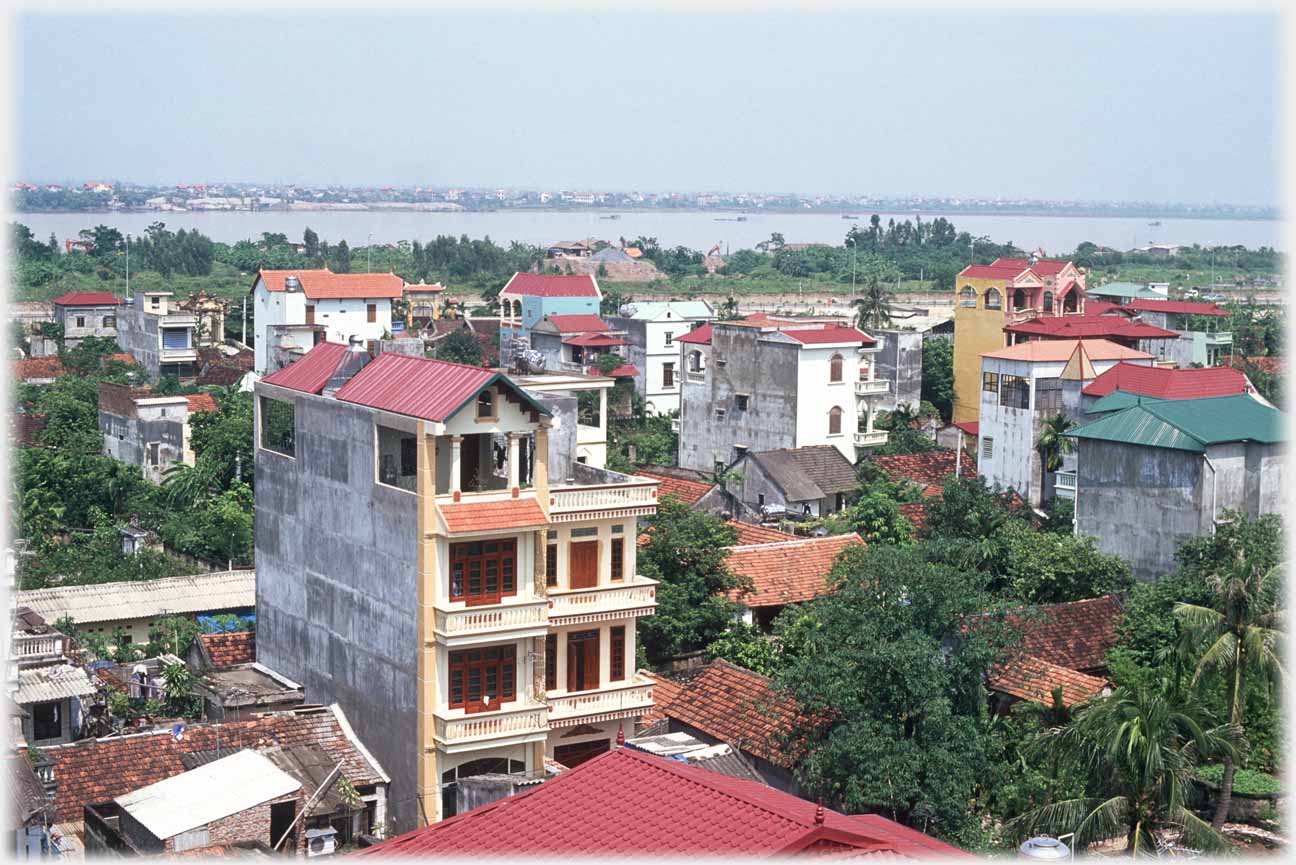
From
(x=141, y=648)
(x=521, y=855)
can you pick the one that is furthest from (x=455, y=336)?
(x=521, y=855)

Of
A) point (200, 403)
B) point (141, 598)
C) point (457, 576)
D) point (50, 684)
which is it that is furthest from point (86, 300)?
point (457, 576)

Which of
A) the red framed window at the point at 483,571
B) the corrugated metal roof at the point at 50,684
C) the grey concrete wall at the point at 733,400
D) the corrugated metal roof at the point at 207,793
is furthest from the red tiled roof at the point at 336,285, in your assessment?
the corrugated metal roof at the point at 207,793

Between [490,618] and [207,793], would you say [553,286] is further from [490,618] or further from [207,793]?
[207,793]

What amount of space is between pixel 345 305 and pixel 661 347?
32.3 feet

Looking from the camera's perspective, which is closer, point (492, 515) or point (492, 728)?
point (492, 515)

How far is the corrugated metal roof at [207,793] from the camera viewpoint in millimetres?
13750

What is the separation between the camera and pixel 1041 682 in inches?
712

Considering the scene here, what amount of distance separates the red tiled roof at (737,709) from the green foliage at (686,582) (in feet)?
3.65

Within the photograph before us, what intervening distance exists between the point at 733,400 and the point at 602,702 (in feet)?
62.9

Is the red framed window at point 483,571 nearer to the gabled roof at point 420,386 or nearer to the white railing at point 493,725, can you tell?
the white railing at point 493,725

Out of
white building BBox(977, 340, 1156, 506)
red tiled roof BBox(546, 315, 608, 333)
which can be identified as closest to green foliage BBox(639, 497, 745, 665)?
white building BBox(977, 340, 1156, 506)

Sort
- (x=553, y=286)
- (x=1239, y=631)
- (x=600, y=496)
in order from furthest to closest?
1. (x=553, y=286)
2. (x=1239, y=631)
3. (x=600, y=496)

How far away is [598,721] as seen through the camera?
53.6 ft

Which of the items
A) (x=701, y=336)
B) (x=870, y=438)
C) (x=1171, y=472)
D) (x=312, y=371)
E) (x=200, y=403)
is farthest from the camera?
(x=701, y=336)
